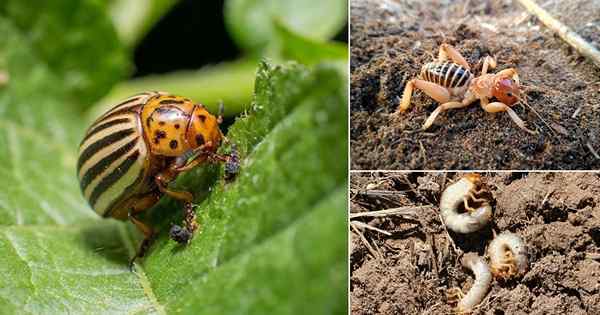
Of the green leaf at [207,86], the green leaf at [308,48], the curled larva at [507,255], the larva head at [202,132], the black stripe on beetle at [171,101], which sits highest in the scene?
the black stripe on beetle at [171,101]

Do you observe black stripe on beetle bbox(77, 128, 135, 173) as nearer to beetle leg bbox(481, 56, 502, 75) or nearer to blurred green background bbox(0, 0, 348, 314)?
blurred green background bbox(0, 0, 348, 314)

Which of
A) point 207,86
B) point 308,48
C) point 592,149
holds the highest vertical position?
point 308,48

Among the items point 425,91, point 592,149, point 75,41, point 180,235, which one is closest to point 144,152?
point 180,235

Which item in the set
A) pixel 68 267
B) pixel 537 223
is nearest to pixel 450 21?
pixel 537 223

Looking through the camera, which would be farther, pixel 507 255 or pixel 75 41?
pixel 75 41

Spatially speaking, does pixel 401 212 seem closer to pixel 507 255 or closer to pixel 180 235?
pixel 507 255

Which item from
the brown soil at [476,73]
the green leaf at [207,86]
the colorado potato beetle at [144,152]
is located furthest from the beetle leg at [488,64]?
the green leaf at [207,86]

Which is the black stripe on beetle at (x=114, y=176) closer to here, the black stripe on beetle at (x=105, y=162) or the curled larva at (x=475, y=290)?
the black stripe on beetle at (x=105, y=162)
